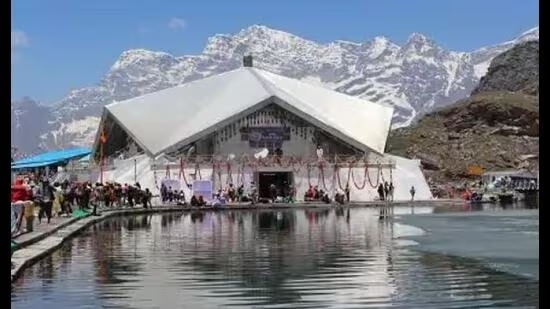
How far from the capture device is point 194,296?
31.3 ft

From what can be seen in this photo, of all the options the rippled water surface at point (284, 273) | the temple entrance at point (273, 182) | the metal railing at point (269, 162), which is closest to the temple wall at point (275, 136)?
the metal railing at point (269, 162)

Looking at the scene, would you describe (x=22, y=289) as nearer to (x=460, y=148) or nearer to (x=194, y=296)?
(x=194, y=296)

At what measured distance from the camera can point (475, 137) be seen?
89312 millimetres

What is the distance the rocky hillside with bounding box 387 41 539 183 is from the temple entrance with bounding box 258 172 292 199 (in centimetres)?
2441

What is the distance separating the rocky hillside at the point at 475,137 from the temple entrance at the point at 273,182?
80.1ft

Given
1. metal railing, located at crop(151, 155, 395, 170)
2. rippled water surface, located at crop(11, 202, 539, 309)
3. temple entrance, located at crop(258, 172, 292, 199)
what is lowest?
rippled water surface, located at crop(11, 202, 539, 309)

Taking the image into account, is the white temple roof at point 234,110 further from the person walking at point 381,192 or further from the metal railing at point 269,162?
the person walking at point 381,192

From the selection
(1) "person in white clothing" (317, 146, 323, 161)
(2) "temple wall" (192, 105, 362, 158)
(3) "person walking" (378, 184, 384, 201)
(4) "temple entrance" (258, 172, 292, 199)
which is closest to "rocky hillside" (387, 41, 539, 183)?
(2) "temple wall" (192, 105, 362, 158)

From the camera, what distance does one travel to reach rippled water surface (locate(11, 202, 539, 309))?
9109mm

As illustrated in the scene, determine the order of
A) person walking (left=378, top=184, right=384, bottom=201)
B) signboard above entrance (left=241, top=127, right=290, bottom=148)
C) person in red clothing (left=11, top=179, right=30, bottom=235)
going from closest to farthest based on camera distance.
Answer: person in red clothing (left=11, top=179, right=30, bottom=235) → person walking (left=378, top=184, right=384, bottom=201) → signboard above entrance (left=241, top=127, right=290, bottom=148)

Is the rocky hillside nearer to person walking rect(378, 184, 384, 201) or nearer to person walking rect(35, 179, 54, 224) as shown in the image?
person walking rect(378, 184, 384, 201)

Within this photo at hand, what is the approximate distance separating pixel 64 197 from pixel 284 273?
17482 millimetres

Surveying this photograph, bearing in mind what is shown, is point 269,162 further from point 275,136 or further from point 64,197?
point 64,197

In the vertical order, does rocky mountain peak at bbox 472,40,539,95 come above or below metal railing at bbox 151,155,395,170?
above
